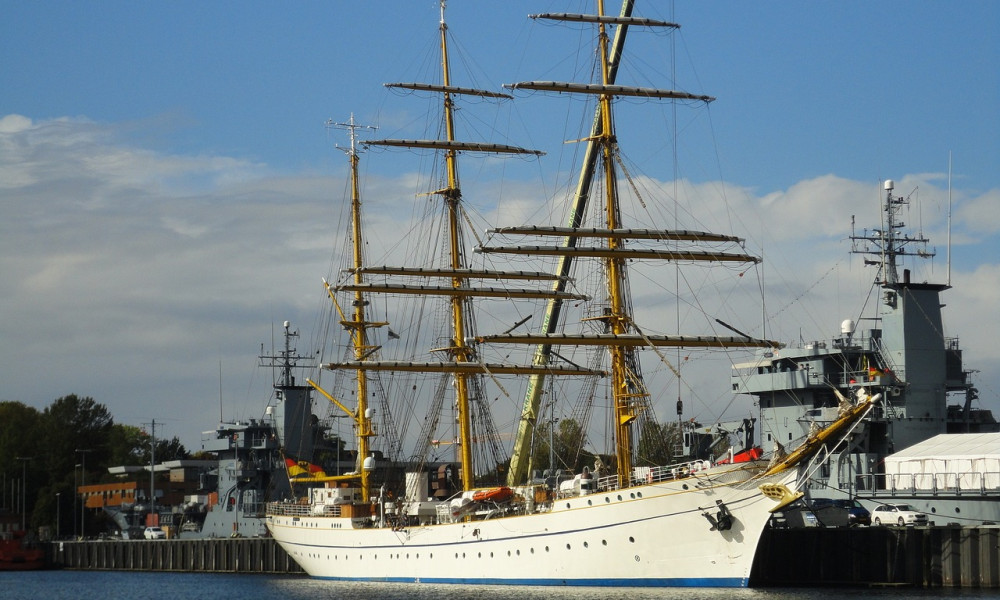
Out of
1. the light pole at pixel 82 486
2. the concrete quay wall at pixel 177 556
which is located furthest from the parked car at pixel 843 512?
the light pole at pixel 82 486

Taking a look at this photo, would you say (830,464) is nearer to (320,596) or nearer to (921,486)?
(921,486)

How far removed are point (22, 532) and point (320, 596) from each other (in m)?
53.2

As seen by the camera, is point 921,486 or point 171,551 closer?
point 921,486

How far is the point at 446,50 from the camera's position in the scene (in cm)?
6756

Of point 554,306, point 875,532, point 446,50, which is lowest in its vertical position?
point 875,532

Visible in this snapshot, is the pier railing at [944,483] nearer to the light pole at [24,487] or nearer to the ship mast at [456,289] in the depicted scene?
the ship mast at [456,289]

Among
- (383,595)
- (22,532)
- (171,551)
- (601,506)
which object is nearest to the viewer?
(601,506)

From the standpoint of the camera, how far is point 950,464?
5441 centimetres

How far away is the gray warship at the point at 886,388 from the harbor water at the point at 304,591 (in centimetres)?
1403

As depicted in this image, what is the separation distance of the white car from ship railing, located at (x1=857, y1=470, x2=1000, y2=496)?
131cm

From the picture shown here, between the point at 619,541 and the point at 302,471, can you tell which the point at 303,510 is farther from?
the point at 619,541

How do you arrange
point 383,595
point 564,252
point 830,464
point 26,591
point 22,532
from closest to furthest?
point 383,595
point 564,252
point 830,464
point 26,591
point 22,532

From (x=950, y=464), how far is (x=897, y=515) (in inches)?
188

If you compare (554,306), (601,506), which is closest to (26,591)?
(554,306)
